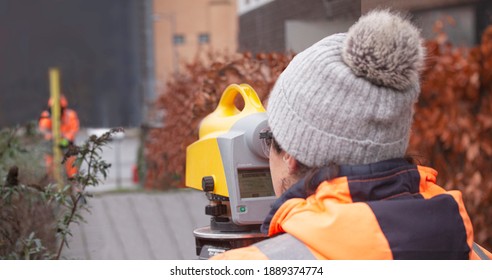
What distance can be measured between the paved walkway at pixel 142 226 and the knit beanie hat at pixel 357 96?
293 centimetres

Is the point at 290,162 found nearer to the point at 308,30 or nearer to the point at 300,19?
the point at 308,30

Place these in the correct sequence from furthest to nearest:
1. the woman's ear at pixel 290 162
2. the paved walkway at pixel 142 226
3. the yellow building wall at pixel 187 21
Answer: the yellow building wall at pixel 187 21
the paved walkway at pixel 142 226
the woman's ear at pixel 290 162

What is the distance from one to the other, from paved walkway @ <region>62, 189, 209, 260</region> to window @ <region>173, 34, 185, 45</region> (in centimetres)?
2946

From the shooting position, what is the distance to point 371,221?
1588 millimetres

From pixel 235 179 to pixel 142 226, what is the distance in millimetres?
4740

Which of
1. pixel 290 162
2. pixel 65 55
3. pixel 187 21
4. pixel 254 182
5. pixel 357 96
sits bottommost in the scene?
pixel 187 21

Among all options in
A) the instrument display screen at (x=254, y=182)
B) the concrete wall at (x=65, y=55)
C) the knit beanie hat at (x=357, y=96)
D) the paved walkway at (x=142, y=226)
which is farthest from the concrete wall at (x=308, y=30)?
the concrete wall at (x=65, y=55)

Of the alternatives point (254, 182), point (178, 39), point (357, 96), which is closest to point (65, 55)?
point (254, 182)

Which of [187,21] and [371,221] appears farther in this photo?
[187,21]

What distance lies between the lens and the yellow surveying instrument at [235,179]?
7.47 ft

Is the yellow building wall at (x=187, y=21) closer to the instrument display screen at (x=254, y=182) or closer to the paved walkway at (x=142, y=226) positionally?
the paved walkway at (x=142, y=226)

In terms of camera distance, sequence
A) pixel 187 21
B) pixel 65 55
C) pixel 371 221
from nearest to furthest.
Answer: pixel 371 221
pixel 65 55
pixel 187 21

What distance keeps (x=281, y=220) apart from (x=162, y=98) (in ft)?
25.1

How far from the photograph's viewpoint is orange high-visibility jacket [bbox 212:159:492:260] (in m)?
1.58
